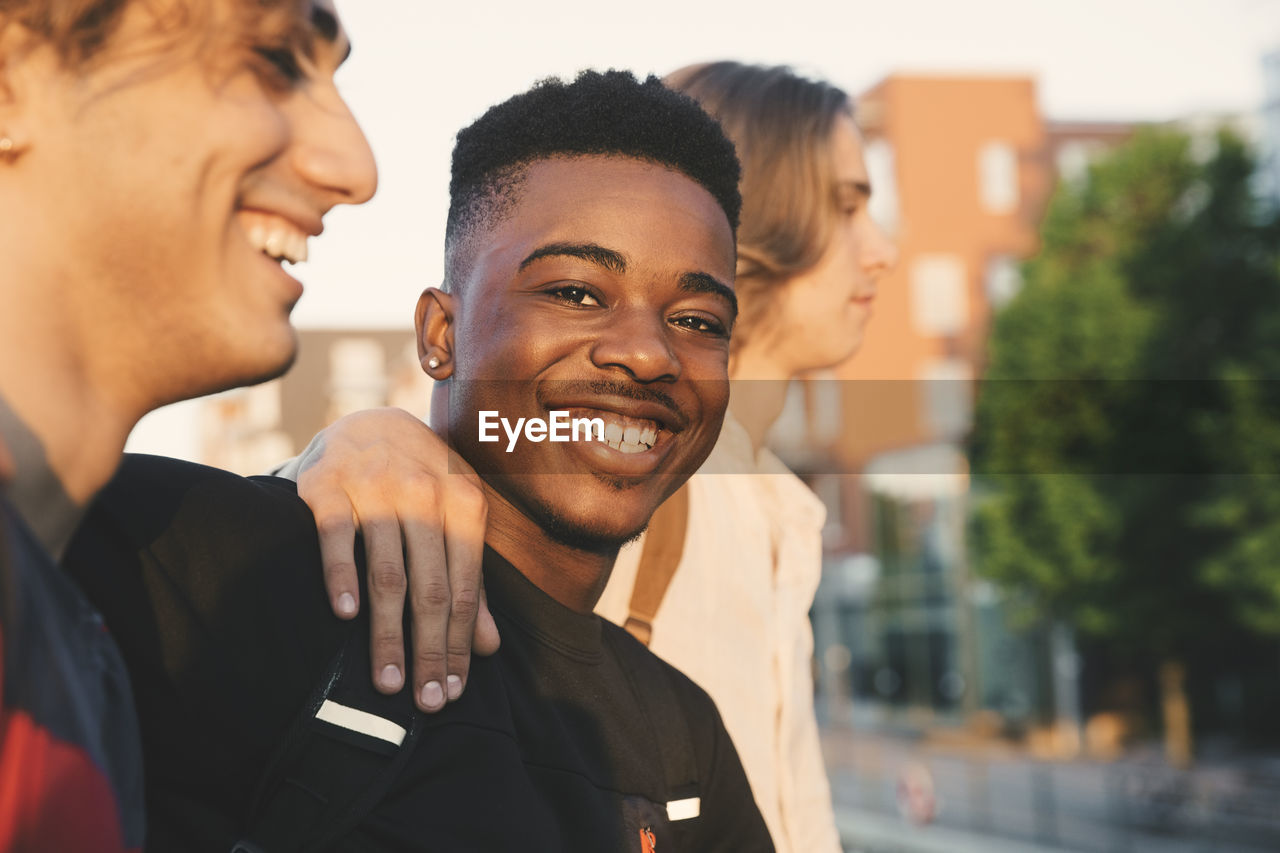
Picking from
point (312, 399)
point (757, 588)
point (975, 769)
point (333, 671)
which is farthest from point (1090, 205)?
point (333, 671)

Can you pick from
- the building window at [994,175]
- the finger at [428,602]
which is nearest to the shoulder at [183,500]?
the finger at [428,602]

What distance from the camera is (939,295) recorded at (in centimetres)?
3475

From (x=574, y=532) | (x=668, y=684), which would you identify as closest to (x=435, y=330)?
(x=574, y=532)

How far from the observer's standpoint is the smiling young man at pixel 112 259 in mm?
1006

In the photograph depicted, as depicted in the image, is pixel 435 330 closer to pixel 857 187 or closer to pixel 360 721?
A: pixel 360 721

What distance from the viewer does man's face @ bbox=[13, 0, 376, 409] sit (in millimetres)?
1043

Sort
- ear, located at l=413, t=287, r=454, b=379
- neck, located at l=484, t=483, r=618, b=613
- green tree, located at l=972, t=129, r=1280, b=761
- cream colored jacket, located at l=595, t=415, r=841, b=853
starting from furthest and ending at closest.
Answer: green tree, located at l=972, t=129, r=1280, b=761, cream colored jacket, located at l=595, t=415, r=841, b=853, ear, located at l=413, t=287, r=454, b=379, neck, located at l=484, t=483, r=618, b=613

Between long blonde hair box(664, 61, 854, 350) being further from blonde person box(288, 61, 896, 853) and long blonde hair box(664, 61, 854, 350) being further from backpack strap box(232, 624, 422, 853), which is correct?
backpack strap box(232, 624, 422, 853)

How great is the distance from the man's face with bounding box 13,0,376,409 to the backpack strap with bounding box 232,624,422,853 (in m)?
0.40

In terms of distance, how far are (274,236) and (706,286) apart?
31.1 inches

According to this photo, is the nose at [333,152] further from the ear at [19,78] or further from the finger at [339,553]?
the finger at [339,553]

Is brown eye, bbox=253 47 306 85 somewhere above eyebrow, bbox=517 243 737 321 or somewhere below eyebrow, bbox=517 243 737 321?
above

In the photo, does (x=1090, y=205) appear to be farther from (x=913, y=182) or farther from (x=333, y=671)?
(x=333, y=671)

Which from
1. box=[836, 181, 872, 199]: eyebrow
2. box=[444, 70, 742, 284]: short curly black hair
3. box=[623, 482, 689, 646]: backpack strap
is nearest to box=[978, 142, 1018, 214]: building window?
box=[836, 181, 872, 199]: eyebrow
